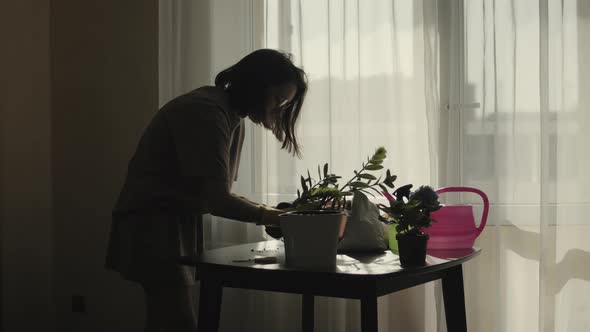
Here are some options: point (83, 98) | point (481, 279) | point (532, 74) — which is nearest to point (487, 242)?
point (481, 279)

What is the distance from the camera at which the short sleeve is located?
5.60ft

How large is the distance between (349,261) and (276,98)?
535 mm

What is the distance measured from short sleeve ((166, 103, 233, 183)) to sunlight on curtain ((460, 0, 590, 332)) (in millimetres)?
977

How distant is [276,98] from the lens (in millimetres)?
1922

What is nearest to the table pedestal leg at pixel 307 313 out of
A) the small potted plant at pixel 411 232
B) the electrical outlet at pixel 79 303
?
the small potted plant at pixel 411 232

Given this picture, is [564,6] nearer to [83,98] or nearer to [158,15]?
[158,15]

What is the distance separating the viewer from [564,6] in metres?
2.25

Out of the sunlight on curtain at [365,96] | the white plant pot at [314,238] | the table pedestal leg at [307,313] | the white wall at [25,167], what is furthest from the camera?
the white wall at [25,167]

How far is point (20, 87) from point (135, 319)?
3.83 ft

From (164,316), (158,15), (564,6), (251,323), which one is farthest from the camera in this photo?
(158,15)

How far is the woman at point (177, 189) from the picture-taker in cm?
177

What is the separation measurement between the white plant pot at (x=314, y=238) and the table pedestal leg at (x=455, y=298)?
473mm

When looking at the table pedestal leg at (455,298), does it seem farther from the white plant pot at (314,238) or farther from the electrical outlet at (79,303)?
the electrical outlet at (79,303)

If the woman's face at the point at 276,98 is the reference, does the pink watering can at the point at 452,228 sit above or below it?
below
